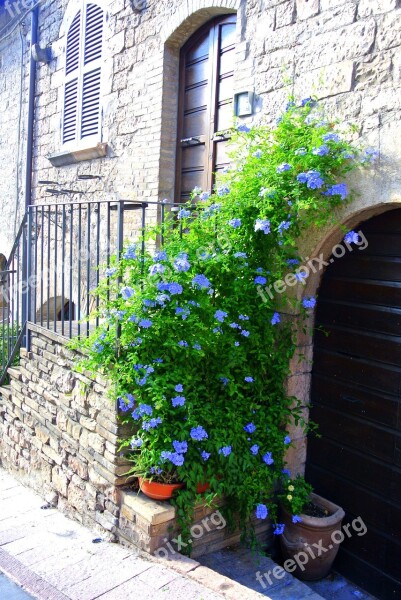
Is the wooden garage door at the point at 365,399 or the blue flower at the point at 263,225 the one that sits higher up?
the blue flower at the point at 263,225

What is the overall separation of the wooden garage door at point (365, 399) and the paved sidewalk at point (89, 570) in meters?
1.07

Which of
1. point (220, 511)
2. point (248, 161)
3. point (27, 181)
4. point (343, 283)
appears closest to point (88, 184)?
point (27, 181)

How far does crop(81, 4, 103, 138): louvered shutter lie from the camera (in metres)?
6.30

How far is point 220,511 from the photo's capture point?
10.8 ft

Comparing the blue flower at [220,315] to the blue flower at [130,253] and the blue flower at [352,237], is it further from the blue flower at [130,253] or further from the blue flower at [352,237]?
the blue flower at [352,237]

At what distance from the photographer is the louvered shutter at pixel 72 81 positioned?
679 centimetres

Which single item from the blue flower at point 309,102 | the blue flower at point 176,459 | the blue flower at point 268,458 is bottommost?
the blue flower at point 268,458

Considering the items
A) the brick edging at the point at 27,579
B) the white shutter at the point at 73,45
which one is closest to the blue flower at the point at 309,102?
the brick edging at the point at 27,579

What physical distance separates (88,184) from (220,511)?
4380mm

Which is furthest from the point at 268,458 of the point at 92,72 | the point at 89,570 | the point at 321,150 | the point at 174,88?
the point at 92,72

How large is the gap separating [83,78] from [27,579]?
18.5ft

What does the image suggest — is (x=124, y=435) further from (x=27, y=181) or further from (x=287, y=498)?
(x=27, y=181)

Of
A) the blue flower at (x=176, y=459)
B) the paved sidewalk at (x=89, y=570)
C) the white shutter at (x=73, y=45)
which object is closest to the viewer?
the paved sidewalk at (x=89, y=570)

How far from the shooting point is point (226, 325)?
3.30 meters
